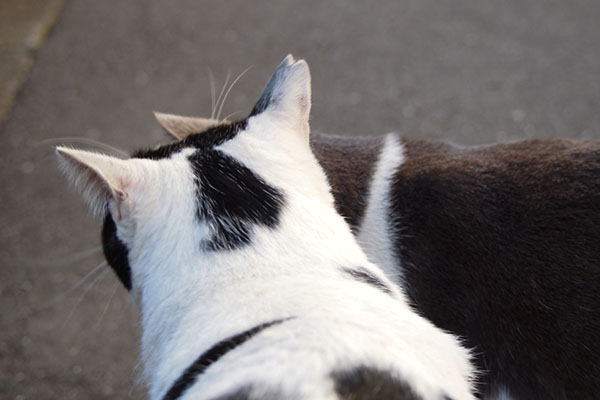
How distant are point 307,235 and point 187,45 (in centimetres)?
270

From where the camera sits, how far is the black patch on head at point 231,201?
42.2 inches

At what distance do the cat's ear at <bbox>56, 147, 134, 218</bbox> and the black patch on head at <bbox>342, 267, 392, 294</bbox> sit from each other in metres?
0.45

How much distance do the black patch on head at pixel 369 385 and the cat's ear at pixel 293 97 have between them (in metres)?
0.63

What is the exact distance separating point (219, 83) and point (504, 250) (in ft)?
7.29

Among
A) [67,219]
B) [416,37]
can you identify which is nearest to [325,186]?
[67,219]

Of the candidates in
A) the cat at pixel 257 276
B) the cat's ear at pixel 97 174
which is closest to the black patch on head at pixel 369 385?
the cat at pixel 257 276

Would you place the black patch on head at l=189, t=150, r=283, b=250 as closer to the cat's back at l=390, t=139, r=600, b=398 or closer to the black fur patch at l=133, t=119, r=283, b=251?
the black fur patch at l=133, t=119, r=283, b=251

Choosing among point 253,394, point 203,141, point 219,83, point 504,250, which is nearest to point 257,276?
point 253,394

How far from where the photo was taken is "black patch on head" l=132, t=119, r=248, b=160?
4.07ft

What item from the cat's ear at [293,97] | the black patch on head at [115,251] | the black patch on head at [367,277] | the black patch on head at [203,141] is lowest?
the black patch on head at [367,277]

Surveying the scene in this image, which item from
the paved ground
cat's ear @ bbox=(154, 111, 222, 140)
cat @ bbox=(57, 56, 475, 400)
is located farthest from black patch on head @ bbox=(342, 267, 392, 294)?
the paved ground

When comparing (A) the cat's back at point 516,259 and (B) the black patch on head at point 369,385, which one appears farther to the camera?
(A) the cat's back at point 516,259

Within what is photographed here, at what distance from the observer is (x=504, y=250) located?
136 centimetres

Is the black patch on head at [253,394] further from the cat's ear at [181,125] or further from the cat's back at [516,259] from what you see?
the cat's ear at [181,125]
